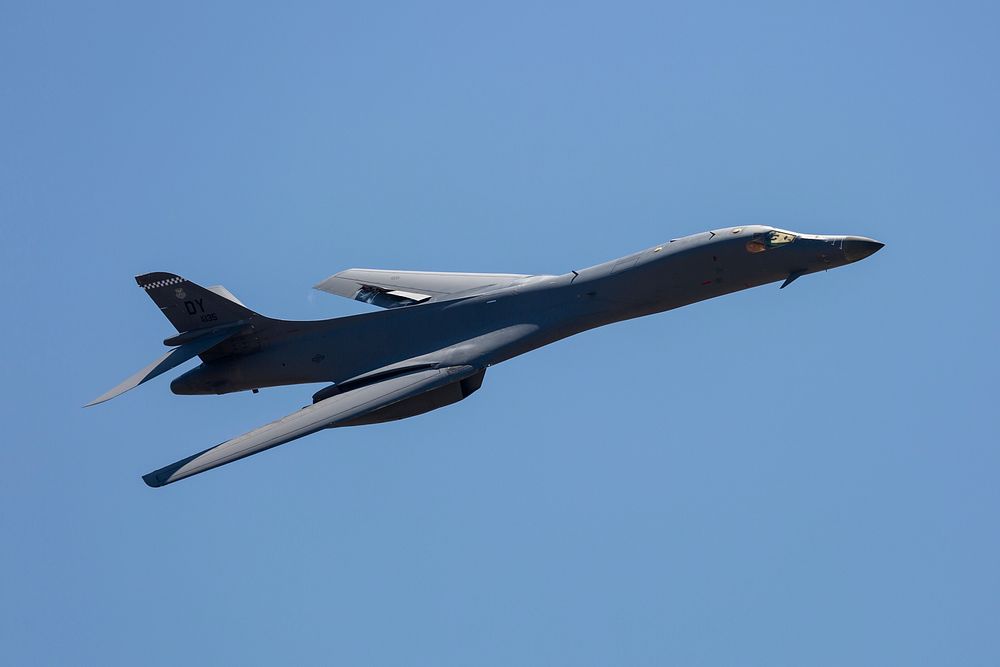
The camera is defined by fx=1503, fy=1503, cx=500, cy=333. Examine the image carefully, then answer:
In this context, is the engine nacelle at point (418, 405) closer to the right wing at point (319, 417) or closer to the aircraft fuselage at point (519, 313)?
the right wing at point (319, 417)

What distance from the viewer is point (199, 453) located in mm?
34938

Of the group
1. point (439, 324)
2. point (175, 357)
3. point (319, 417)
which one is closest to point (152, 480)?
point (319, 417)

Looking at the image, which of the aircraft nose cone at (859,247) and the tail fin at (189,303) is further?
the tail fin at (189,303)

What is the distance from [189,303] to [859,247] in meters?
17.4

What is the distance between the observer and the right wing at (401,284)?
1624 inches

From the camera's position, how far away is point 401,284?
1700 inches

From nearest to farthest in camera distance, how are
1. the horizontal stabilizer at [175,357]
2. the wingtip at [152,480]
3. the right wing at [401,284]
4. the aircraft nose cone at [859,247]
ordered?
the wingtip at [152,480] < the aircraft nose cone at [859,247] < the horizontal stabilizer at [175,357] < the right wing at [401,284]

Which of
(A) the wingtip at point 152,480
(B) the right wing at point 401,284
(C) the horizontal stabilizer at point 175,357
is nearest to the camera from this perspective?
(A) the wingtip at point 152,480

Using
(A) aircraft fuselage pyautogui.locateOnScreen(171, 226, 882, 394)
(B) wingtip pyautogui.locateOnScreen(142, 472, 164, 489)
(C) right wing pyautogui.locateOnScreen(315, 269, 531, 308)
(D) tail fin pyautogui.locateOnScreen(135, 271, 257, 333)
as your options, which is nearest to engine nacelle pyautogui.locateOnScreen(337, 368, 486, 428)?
(A) aircraft fuselage pyautogui.locateOnScreen(171, 226, 882, 394)

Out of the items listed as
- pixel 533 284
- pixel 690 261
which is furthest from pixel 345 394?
pixel 690 261

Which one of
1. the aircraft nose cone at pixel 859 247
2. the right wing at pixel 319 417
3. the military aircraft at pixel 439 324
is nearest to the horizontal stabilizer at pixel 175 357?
the military aircraft at pixel 439 324

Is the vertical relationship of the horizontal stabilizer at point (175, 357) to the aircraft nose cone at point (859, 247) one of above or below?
above

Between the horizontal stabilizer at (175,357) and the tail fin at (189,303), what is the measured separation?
1.24 ft

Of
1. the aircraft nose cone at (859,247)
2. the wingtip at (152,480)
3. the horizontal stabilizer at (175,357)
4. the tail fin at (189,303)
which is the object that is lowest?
the wingtip at (152,480)
